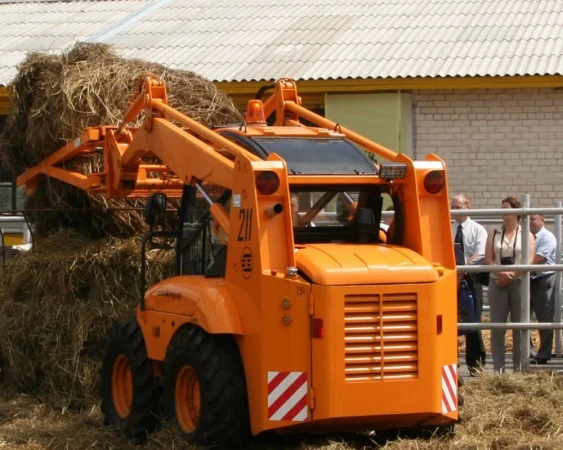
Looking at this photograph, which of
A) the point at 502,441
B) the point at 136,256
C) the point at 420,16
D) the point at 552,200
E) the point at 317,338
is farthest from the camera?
the point at 420,16

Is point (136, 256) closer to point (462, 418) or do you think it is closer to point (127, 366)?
point (127, 366)

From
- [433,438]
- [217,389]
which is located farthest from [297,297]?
[433,438]

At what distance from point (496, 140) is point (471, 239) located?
635 cm

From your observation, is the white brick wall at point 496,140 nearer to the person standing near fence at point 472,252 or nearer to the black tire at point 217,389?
the person standing near fence at point 472,252

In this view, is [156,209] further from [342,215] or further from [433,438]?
[433,438]

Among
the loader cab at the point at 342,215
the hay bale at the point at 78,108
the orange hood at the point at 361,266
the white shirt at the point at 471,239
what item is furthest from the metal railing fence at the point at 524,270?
the orange hood at the point at 361,266

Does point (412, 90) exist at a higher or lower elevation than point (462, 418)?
higher

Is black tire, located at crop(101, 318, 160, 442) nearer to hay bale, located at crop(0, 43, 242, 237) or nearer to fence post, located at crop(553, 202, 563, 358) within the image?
hay bale, located at crop(0, 43, 242, 237)

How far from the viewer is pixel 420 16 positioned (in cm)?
2159

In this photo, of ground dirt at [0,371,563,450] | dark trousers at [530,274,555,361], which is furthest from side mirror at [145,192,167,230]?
dark trousers at [530,274,555,361]

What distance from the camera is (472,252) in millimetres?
12773

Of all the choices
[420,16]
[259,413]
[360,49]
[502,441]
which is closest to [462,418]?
[502,441]

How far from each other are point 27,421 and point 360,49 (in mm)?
11472

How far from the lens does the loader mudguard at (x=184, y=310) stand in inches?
312
